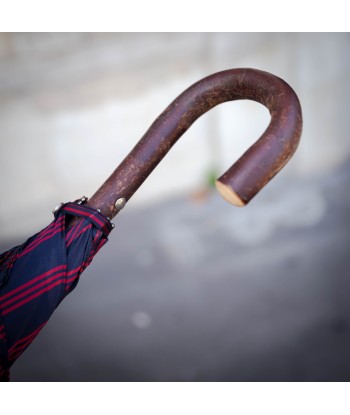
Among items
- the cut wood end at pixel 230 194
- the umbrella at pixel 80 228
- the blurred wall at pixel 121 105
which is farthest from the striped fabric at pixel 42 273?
the blurred wall at pixel 121 105

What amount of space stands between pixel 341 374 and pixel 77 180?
6.68 ft

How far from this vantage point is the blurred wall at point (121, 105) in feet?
9.14

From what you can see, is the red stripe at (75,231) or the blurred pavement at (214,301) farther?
the blurred pavement at (214,301)

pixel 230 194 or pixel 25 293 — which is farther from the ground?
pixel 230 194

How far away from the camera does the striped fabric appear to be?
20.7 inches

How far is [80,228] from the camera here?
1.75 feet

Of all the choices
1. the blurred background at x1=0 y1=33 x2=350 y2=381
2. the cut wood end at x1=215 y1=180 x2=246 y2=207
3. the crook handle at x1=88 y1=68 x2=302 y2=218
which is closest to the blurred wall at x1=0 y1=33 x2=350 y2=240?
the blurred background at x1=0 y1=33 x2=350 y2=381

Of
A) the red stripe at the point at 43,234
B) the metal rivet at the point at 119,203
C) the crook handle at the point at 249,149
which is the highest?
the crook handle at the point at 249,149

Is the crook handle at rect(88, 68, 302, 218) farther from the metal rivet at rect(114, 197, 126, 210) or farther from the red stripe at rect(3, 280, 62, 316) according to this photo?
the red stripe at rect(3, 280, 62, 316)

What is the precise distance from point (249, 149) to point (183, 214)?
259 centimetres

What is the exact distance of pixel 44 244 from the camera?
20.9 inches

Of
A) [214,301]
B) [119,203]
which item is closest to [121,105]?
[214,301]

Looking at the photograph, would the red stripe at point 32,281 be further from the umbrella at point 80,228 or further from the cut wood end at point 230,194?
the cut wood end at point 230,194

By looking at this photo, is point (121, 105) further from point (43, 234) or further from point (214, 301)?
point (43, 234)
